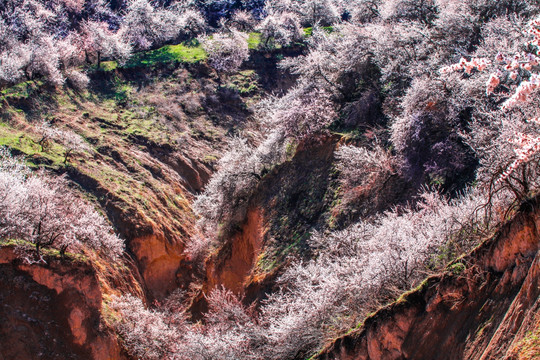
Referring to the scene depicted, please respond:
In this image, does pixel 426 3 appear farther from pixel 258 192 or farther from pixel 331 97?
pixel 258 192

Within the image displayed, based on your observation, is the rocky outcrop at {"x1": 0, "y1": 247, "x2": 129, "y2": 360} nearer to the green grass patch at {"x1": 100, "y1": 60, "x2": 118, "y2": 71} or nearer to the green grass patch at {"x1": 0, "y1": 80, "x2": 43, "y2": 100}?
the green grass patch at {"x1": 0, "y1": 80, "x2": 43, "y2": 100}

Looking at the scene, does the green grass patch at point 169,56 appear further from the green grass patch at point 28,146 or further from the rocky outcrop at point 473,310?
the rocky outcrop at point 473,310

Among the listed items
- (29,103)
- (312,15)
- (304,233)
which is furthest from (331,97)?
(312,15)

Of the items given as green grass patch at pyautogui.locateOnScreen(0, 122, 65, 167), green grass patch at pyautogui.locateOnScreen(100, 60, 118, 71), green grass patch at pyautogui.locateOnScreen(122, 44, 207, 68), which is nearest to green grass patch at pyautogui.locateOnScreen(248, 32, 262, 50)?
green grass patch at pyautogui.locateOnScreen(122, 44, 207, 68)

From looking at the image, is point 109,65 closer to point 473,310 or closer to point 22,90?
point 22,90

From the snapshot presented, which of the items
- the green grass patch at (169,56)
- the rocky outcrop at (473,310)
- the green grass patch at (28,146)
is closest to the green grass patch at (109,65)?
the green grass patch at (169,56)

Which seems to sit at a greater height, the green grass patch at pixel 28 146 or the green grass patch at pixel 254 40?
the green grass patch at pixel 254 40

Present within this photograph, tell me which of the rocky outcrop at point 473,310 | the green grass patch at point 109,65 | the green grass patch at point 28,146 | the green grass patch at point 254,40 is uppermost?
the green grass patch at point 254,40
